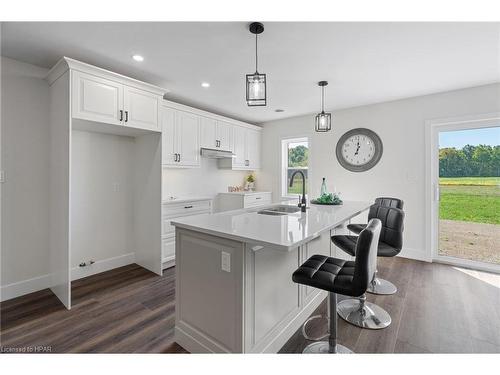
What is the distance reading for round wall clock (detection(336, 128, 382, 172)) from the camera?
4055 mm

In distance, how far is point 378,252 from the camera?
7.44 feet

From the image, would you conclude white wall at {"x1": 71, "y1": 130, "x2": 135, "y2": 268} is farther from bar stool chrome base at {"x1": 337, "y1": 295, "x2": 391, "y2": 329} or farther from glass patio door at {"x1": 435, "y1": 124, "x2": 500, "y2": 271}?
glass patio door at {"x1": 435, "y1": 124, "x2": 500, "y2": 271}

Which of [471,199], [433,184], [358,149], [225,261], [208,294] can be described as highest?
[358,149]

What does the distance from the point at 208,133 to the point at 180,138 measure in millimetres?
621

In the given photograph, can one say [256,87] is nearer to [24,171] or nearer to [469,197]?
[24,171]

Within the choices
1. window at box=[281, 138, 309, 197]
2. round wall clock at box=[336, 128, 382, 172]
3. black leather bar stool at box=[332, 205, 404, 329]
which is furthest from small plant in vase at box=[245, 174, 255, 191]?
black leather bar stool at box=[332, 205, 404, 329]

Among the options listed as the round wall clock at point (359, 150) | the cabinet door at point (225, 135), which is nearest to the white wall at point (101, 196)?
the cabinet door at point (225, 135)

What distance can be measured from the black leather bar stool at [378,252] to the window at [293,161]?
2600 mm

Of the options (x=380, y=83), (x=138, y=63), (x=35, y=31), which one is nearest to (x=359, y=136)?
(x=380, y=83)

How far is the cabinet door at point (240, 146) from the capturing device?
4.73m

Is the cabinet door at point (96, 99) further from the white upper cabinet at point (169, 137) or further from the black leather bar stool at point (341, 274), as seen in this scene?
the black leather bar stool at point (341, 274)

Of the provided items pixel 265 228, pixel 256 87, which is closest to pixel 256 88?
pixel 256 87

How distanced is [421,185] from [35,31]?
4.93 m

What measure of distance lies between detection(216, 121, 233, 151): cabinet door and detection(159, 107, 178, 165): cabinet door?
98 centimetres
